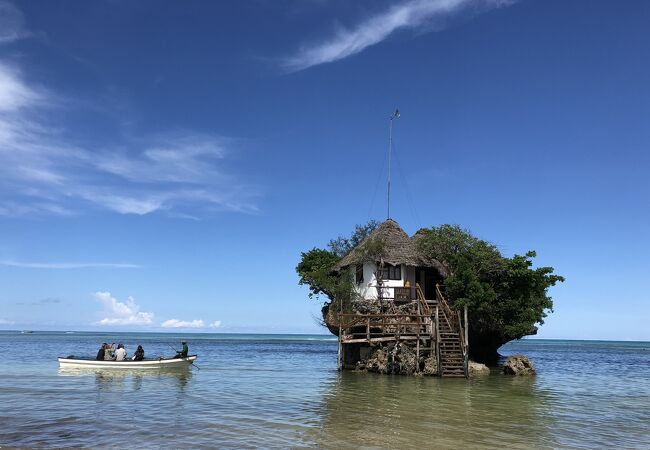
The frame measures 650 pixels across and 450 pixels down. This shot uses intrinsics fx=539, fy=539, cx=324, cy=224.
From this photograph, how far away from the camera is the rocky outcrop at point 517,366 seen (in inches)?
1291

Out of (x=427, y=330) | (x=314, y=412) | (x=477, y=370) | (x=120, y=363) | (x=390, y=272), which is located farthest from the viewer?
(x=390, y=272)

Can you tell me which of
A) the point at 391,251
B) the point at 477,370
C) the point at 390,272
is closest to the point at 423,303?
the point at 390,272

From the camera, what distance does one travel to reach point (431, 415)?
17375 mm

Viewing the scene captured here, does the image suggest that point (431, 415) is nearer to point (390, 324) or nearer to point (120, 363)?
point (390, 324)

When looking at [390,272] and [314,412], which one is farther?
[390,272]

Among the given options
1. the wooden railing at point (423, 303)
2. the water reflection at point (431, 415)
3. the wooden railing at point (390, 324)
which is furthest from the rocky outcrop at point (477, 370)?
the wooden railing at point (423, 303)

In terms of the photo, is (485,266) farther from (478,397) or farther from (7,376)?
(7,376)

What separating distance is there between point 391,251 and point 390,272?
133 centimetres

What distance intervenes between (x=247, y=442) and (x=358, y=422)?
13.4 ft

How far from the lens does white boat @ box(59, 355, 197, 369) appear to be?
3139 cm

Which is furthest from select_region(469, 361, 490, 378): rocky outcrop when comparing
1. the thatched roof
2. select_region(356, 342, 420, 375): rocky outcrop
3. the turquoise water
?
the thatched roof

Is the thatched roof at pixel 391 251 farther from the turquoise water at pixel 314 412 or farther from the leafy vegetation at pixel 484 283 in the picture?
the turquoise water at pixel 314 412

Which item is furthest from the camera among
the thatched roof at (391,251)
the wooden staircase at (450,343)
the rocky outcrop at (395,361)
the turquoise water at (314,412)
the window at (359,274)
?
the window at (359,274)

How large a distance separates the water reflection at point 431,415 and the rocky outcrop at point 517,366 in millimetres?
5357
